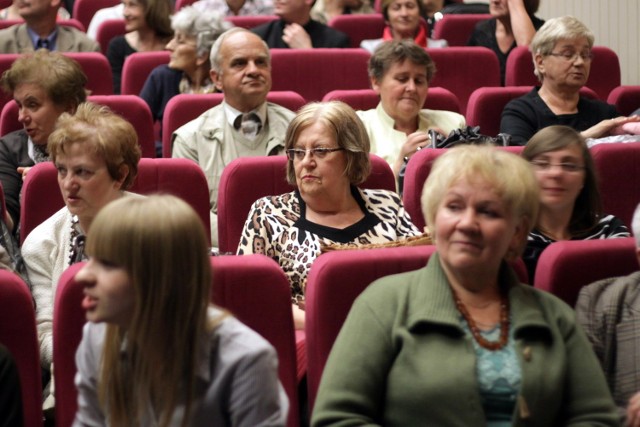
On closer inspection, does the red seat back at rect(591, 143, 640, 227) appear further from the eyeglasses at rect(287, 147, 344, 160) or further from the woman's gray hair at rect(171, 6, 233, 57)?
the woman's gray hair at rect(171, 6, 233, 57)

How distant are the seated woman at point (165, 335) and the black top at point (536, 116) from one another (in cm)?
172

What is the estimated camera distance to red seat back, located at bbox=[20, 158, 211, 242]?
2.30 m

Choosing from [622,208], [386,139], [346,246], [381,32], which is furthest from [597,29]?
[346,246]

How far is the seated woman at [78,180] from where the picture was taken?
2066mm

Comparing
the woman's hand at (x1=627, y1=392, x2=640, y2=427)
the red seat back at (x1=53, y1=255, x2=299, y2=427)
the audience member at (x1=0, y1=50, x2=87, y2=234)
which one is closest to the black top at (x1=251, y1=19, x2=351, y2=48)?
the audience member at (x1=0, y1=50, x2=87, y2=234)

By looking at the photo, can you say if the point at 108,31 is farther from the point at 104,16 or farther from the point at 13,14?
the point at 13,14

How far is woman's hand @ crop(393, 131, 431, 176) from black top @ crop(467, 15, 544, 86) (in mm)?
1106

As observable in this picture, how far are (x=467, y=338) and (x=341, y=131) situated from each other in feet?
2.53

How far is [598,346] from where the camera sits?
171 centimetres

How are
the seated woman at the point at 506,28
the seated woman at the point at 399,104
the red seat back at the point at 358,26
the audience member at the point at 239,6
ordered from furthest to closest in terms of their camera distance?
the audience member at the point at 239,6, the red seat back at the point at 358,26, the seated woman at the point at 506,28, the seated woman at the point at 399,104

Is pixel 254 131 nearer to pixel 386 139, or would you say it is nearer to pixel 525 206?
pixel 386 139

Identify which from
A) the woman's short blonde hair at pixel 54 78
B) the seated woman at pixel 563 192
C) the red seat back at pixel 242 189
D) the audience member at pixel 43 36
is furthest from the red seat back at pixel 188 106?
the seated woman at pixel 563 192

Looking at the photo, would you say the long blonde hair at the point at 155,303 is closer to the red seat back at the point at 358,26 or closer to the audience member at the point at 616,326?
the audience member at the point at 616,326

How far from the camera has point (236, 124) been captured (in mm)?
2941
